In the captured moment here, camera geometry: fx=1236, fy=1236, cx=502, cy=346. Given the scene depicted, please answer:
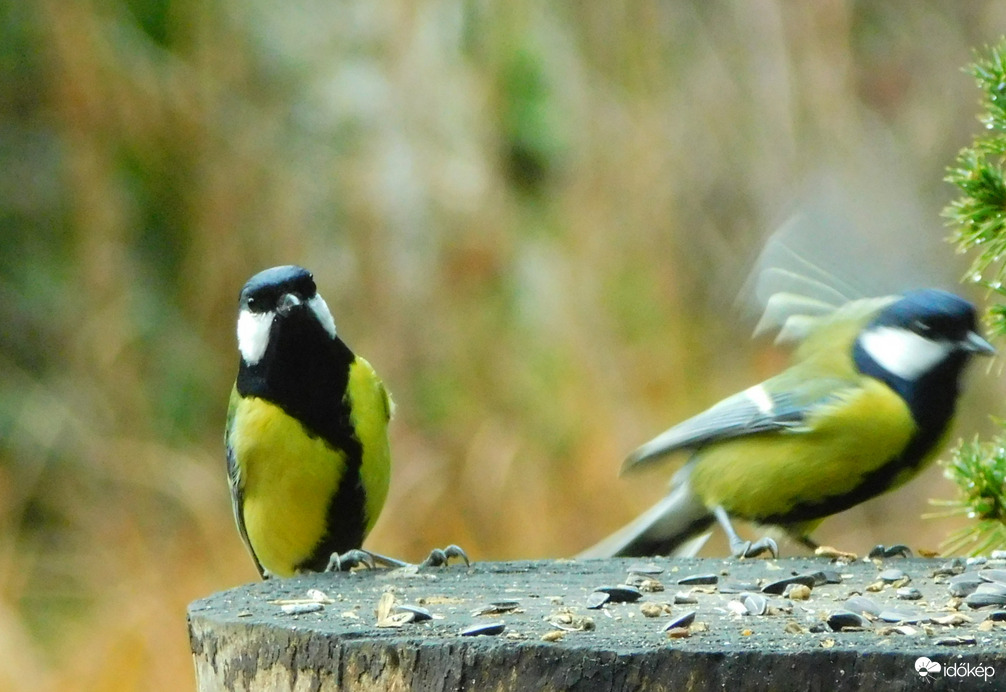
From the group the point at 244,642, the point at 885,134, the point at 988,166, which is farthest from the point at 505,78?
the point at 244,642

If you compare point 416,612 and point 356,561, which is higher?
point 356,561

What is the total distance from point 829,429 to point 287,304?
102 centimetres

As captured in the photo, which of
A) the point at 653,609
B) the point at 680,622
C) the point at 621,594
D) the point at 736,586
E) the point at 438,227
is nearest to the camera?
the point at 680,622

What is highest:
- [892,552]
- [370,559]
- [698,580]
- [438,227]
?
[438,227]

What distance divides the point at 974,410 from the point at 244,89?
9.53 feet

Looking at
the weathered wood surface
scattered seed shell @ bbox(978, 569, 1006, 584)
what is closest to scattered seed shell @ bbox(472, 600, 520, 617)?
the weathered wood surface

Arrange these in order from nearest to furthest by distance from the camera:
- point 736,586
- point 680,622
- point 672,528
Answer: point 680,622 < point 736,586 < point 672,528

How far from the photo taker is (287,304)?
2182 millimetres

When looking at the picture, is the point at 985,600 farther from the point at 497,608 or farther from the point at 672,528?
the point at 672,528

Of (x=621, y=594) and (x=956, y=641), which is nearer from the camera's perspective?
(x=956, y=641)

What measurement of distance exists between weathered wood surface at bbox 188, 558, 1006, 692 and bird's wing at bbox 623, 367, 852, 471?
24.3 inches

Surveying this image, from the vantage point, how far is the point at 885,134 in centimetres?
464

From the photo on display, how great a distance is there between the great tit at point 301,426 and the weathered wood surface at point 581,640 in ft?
1.41

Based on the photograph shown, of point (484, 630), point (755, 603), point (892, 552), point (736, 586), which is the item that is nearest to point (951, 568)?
point (892, 552)
